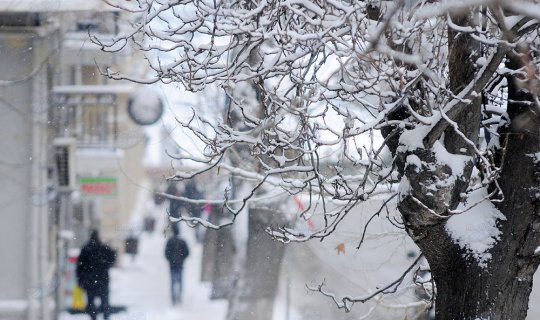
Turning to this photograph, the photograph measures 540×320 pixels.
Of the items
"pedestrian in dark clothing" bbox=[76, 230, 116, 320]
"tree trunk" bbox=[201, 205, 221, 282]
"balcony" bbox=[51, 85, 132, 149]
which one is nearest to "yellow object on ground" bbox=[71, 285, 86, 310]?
"pedestrian in dark clothing" bbox=[76, 230, 116, 320]

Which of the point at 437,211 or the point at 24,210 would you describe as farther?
→ the point at 24,210

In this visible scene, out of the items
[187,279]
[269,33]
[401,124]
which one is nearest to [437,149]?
[401,124]

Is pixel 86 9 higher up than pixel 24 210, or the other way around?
pixel 86 9

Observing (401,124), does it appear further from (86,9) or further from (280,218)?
(86,9)

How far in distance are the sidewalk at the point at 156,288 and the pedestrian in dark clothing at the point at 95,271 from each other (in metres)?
0.09

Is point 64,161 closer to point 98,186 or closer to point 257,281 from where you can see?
point 98,186

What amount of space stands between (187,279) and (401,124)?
518cm

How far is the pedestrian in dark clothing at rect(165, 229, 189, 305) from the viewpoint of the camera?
8695mm

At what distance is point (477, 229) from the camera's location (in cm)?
445

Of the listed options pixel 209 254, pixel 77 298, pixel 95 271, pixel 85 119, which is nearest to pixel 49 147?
pixel 85 119

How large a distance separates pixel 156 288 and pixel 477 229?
5296 millimetres

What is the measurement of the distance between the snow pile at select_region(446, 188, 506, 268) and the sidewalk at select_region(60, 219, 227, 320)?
459 centimetres

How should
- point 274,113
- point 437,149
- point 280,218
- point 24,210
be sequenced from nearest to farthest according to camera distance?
point 437,149 → point 274,113 → point 280,218 → point 24,210

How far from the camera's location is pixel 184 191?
8.10m
